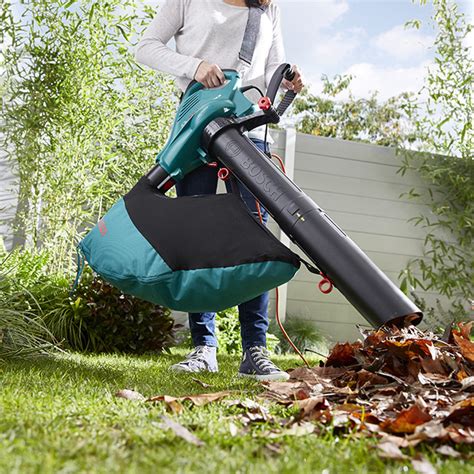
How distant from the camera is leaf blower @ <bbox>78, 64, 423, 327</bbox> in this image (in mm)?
1582

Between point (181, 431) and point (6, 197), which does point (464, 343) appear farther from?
point (6, 197)

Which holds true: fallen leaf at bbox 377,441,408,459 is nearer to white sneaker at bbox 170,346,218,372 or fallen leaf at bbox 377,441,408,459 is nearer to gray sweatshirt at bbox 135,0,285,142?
white sneaker at bbox 170,346,218,372

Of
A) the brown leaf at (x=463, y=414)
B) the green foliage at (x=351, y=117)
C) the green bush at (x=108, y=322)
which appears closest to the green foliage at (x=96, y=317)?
the green bush at (x=108, y=322)

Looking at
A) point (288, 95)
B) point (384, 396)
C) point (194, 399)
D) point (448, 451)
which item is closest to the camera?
point (448, 451)

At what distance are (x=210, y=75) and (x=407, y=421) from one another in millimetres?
1318

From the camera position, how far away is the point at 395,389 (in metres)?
1.49

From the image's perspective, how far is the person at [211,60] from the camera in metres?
2.22

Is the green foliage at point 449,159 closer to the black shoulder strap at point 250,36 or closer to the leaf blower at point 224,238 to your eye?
the black shoulder strap at point 250,36

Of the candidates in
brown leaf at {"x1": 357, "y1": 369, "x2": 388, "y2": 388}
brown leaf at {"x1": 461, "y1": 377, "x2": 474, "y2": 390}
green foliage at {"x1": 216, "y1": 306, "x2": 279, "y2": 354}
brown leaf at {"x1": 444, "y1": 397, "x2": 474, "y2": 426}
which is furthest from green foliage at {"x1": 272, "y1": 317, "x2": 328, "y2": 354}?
brown leaf at {"x1": 444, "y1": 397, "x2": 474, "y2": 426}

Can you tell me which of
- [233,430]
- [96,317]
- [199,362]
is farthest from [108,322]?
[233,430]

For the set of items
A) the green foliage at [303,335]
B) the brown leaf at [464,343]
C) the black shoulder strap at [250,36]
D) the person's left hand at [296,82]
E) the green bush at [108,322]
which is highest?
the black shoulder strap at [250,36]

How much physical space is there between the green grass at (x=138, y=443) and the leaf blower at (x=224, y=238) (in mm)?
362

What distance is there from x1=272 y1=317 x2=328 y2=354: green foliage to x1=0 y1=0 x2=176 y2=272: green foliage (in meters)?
1.83

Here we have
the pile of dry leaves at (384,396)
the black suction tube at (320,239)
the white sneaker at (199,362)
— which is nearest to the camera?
the pile of dry leaves at (384,396)
